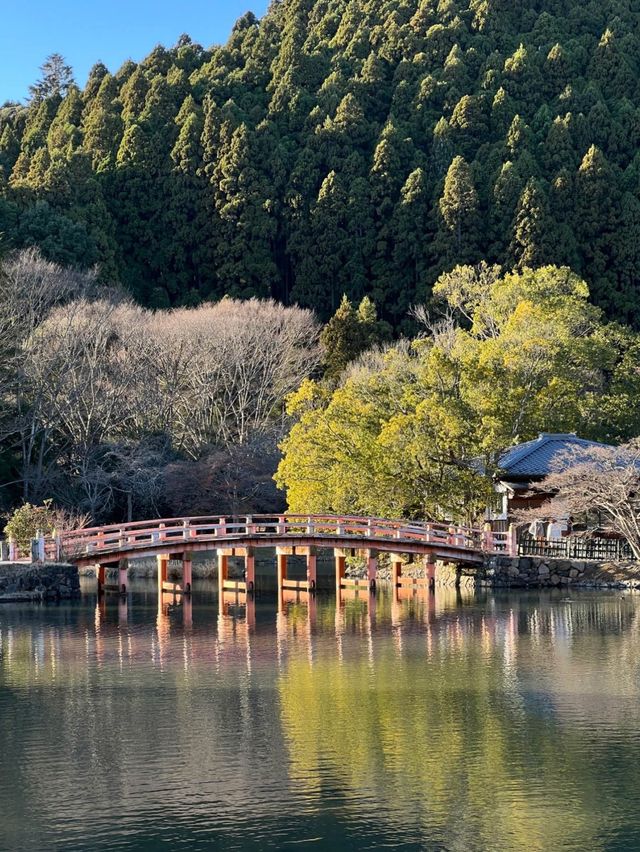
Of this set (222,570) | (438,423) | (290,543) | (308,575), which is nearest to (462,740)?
(290,543)

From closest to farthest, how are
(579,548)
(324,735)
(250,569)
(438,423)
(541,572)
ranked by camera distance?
(324,735) → (541,572) → (579,548) → (250,569) → (438,423)

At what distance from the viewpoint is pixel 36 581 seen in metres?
31.4

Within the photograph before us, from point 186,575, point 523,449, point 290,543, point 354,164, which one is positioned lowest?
point 186,575

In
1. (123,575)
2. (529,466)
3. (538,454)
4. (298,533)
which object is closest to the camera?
(298,533)

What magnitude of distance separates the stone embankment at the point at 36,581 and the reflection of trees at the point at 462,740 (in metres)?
9.55

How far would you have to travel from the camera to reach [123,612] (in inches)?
1199

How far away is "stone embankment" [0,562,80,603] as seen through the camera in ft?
103

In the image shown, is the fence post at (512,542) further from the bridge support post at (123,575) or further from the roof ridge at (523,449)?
the bridge support post at (123,575)

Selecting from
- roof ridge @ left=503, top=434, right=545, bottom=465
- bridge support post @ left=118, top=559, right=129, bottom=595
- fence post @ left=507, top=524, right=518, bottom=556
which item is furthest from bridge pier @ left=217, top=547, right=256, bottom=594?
roof ridge @ left=503, top=434, right=545, bottom=465

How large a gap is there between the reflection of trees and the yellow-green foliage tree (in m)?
10.4

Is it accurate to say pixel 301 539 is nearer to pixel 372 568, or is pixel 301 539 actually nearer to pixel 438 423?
pixel 372 568

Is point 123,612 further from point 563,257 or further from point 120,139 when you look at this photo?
point 120,139

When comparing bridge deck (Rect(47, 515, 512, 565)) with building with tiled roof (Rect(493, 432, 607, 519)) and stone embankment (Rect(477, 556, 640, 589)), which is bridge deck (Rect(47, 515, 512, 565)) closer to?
stone embankment (Rect(477, 556, 640, 589))

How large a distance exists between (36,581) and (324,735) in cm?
1586
